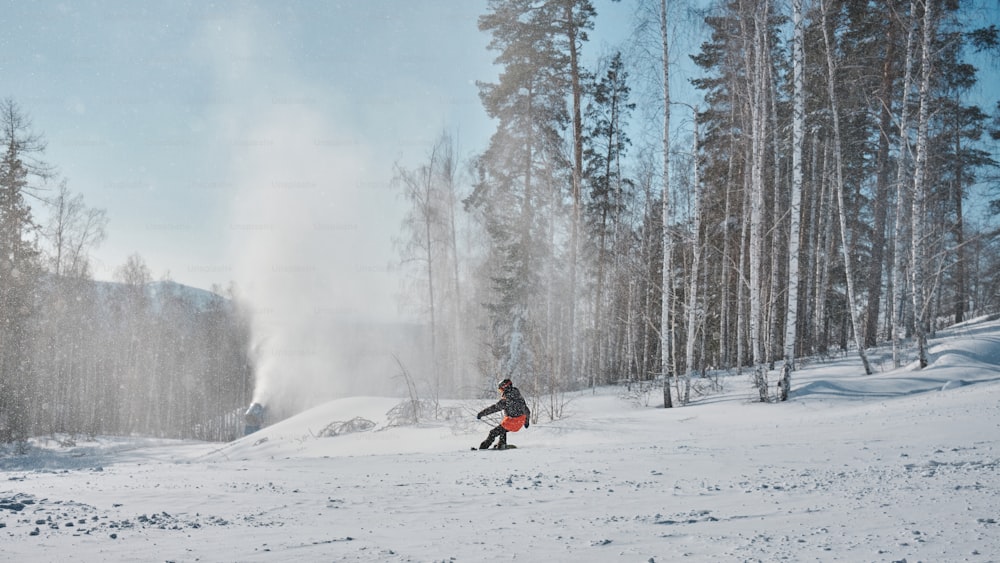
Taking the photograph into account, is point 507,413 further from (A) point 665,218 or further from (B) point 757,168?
(B) point 757,168

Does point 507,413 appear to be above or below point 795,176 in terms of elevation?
below

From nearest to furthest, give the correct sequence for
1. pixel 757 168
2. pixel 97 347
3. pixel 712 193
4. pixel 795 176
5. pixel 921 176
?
Answer: pixel 795 176 < pixel 757 168 < pixel 921 176 < pixel 712 193 < pixel 97 347

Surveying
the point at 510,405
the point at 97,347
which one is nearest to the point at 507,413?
the point at 510,405

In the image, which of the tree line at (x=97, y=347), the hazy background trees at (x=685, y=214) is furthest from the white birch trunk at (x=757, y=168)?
the tree line at (x=97, y=347)

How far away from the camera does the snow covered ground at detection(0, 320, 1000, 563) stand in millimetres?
3404

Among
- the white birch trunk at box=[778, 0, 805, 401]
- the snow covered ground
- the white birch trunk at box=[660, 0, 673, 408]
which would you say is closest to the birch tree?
the snow covered ground

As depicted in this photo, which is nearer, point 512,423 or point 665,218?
point 512,423

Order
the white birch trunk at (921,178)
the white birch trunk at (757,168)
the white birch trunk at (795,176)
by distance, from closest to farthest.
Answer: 1. the white birch trunk at (795,176)
2. the white birch trunk at (757,168)
3. the white birch trunk at (921,178)

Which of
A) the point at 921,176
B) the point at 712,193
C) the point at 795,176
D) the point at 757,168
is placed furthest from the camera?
the point at 712,193

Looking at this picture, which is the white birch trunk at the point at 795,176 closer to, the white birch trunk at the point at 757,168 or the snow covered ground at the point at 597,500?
the white birch trunk at the point at 757,168

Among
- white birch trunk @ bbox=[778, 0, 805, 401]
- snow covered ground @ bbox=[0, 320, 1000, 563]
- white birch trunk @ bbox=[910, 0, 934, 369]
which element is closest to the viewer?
snow covered ground @ bbox=[0, 320, 1000, 563]

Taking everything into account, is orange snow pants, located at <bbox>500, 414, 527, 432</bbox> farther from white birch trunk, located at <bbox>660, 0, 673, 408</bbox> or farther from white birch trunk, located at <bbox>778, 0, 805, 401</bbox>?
white birch trunk, located at <bbox>778, 0, 805, 401</bbox>

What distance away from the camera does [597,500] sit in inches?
191

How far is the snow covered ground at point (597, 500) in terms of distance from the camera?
340 centimetres
